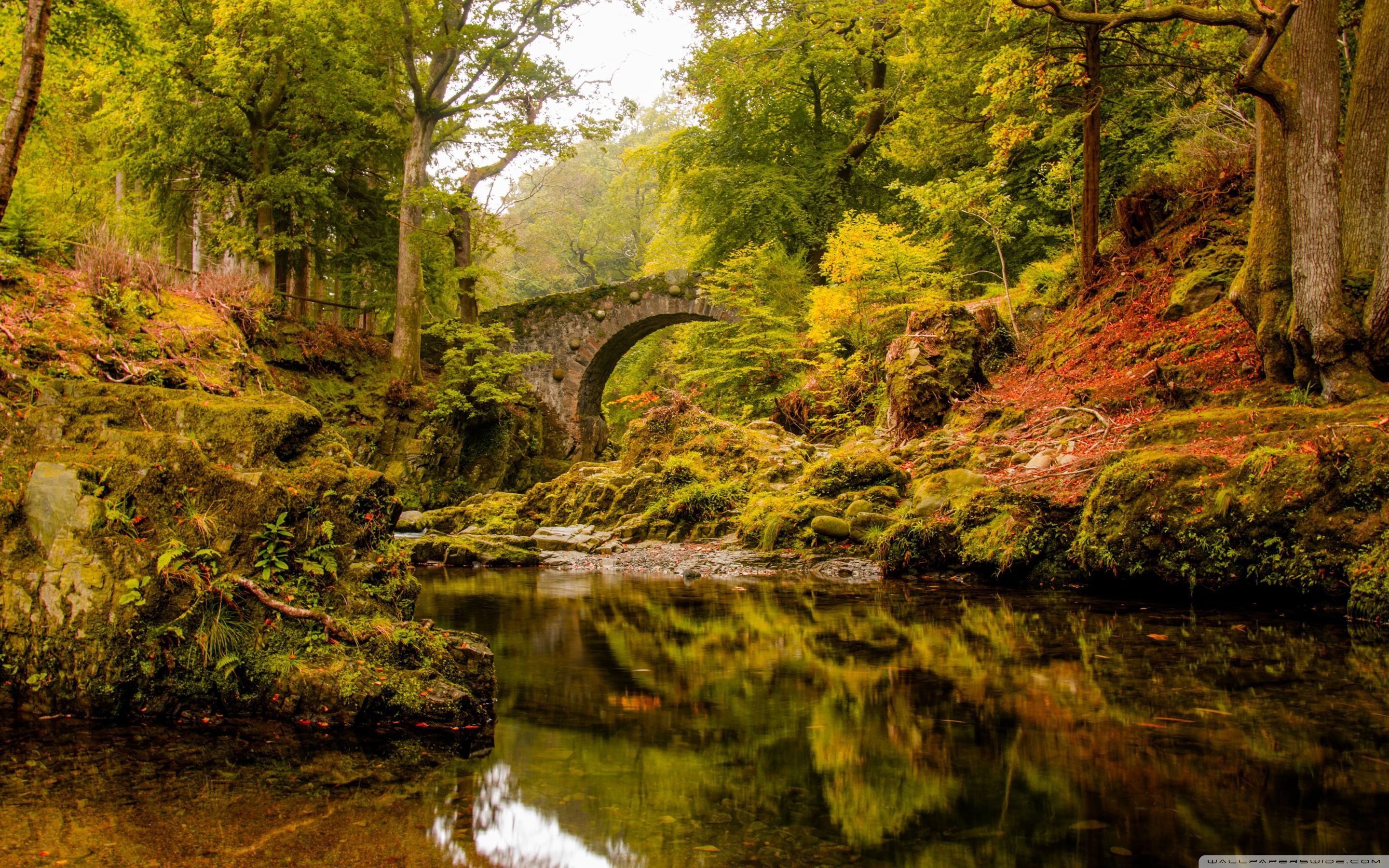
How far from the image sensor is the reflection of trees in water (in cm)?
228

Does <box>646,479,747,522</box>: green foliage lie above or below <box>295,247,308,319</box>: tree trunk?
below

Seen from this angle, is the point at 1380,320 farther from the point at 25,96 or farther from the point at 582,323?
the point at 582,323

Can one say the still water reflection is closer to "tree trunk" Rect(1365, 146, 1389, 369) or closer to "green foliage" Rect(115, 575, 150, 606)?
"green foliage" Rect(115, 575, 150, 606)

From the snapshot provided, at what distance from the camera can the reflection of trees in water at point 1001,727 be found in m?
2.28

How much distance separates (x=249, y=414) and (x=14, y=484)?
951 millimetres

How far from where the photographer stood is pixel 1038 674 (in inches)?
152

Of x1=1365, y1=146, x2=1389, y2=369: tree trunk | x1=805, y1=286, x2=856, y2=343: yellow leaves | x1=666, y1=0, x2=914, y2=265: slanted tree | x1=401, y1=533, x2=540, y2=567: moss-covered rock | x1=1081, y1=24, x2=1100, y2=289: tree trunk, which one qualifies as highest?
x1=666, y1=0, x2=914, y2=265: slanted tree

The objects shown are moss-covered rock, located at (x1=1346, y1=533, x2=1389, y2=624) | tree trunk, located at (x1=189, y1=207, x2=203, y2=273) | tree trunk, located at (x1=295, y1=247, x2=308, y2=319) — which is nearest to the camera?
Result: moss-covered rock, located at (x1=1346, y1=533, x2=1389, y2=624)

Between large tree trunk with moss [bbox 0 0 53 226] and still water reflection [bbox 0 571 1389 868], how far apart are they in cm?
309

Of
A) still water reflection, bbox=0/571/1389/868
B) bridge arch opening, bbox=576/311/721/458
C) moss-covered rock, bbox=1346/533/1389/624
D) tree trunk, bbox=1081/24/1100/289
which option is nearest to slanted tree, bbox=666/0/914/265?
bridge arch opening, bbox=576/311/721/458

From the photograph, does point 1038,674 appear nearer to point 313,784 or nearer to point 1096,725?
point 1096,725

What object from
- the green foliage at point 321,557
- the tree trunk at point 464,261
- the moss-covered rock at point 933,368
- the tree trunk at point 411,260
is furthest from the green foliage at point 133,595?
the tree trunk at point 464,261

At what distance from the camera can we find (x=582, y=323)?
2262 centimetres

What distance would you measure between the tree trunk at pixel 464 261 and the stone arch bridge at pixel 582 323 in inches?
88.3
